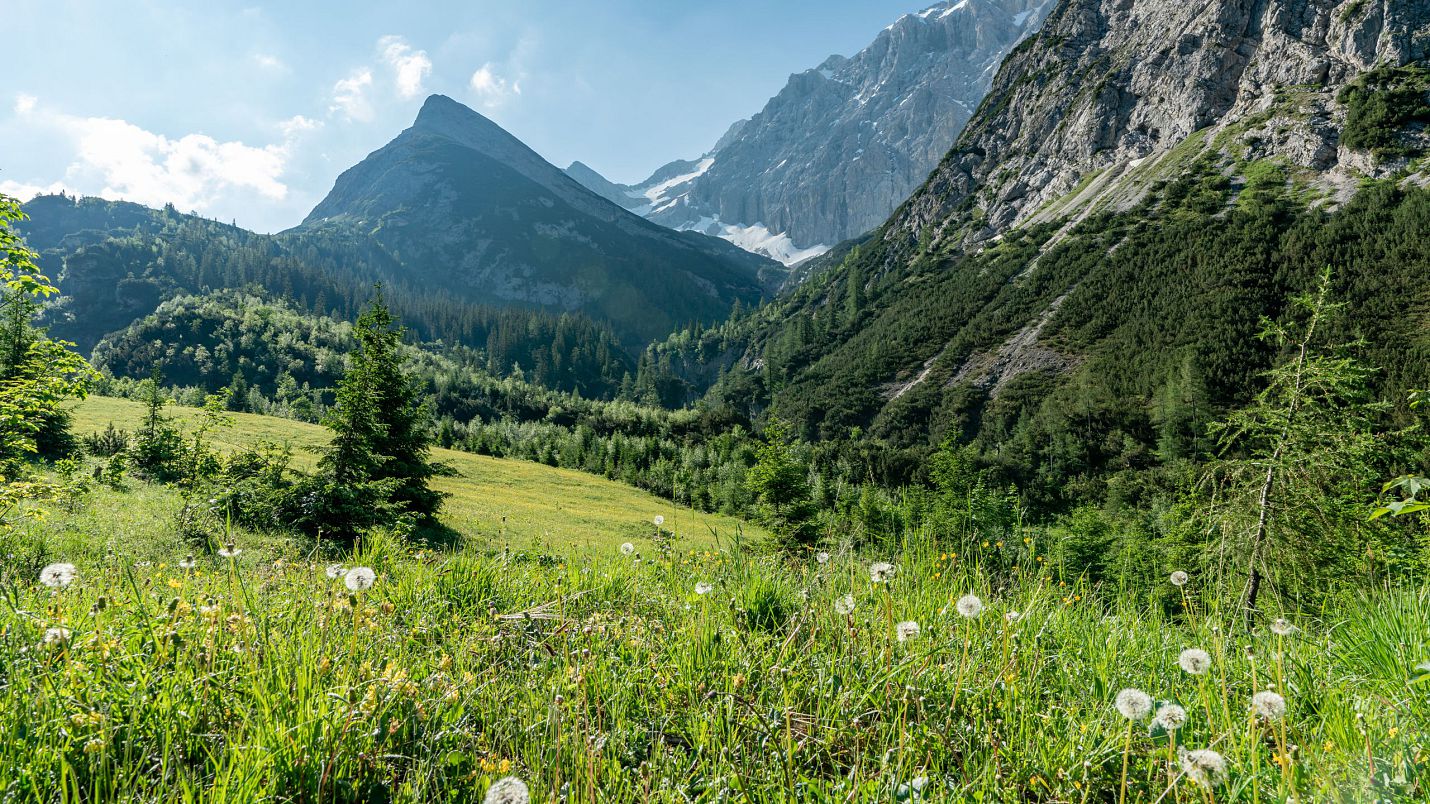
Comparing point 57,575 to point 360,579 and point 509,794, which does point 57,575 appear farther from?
point 509,794

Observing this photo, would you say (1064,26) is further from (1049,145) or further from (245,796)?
(245,796)

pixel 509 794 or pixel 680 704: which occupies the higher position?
pixel 509 794

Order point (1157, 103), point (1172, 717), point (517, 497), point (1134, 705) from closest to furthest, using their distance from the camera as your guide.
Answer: point (1172, 717) → point (1134, 705) → point (517, 497) → point (1157, 103)

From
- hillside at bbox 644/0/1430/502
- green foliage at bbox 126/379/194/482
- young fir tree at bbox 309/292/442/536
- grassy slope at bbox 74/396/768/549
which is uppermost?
hillside at bbox 644/0/1430/502

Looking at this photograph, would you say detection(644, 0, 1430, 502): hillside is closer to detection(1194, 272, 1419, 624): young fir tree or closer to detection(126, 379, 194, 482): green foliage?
detection(1194, 272, 1419, 624): young fir tree

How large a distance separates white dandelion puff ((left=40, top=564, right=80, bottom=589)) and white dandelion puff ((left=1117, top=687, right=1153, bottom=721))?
134 inches

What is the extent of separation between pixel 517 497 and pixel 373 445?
20.7 meters

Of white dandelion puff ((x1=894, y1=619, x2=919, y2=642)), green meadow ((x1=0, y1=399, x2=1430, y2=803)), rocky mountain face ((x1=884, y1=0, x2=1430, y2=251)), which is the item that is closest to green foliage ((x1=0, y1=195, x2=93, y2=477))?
green meadow ((x1=0, y1=399, x2=1430, y2=803))

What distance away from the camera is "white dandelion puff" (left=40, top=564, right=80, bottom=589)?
2.06 meters

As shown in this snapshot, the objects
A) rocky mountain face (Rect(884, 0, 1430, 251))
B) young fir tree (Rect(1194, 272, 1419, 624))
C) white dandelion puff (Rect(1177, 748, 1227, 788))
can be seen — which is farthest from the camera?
rocky mountain face (Rect(884, 0, 1430, 251))

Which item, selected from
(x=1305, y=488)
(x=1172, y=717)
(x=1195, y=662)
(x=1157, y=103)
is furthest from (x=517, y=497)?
(x=1157, y=103)

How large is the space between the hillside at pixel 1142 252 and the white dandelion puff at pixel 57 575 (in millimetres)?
65464

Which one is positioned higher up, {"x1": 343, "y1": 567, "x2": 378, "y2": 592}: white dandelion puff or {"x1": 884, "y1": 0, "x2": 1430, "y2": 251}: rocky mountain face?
{"x1": 884, "y1": 0, "x2": 1430, "y2": 251}: rocky mountain face

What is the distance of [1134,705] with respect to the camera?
160cm
